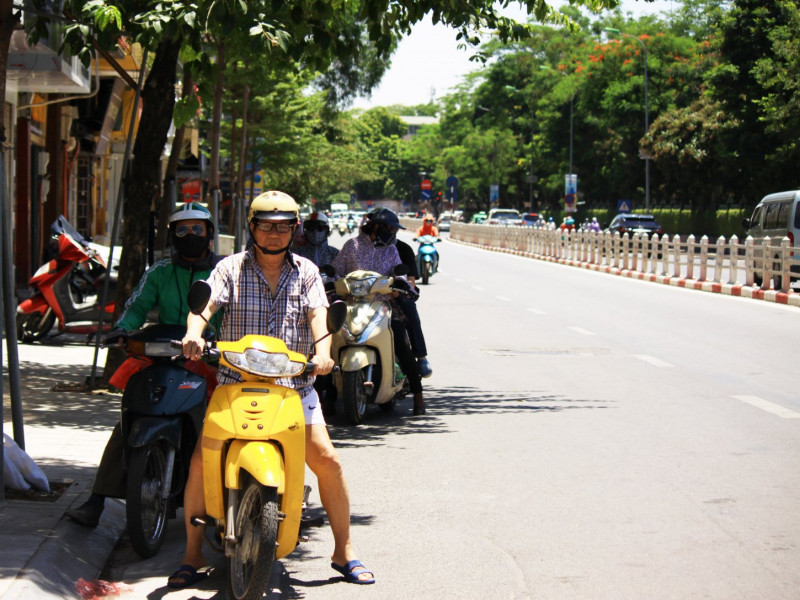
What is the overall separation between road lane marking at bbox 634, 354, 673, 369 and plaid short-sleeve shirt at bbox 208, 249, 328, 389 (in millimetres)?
8543

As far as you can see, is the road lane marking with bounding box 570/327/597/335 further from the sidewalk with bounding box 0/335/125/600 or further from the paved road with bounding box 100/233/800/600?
the sidewalk with bounding box 0/335/125/600

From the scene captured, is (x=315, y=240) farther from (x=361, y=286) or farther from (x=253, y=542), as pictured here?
(x=253, y=542)

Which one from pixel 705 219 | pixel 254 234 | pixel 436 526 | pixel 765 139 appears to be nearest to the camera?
pixel 254 234

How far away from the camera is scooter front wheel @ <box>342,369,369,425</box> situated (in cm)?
940

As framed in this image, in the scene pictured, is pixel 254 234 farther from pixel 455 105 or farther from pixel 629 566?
pixel 455 105

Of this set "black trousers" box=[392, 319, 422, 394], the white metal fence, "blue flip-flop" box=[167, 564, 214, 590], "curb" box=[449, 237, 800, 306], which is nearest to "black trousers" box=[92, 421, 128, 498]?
"blue flip-flop" box=[167, 564, 214, 590]

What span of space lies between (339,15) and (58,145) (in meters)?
18.1

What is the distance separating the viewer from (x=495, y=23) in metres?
10.4

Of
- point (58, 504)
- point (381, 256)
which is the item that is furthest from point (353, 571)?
point (381, 256)

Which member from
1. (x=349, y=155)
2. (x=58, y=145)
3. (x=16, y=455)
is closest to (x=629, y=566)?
(x=16, y=455)

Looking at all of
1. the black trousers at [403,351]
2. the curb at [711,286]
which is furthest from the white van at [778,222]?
the black trousers at [403,351]

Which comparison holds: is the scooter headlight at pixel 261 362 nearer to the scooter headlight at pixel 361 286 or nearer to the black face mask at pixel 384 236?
the scooter headlight at pixel 361 286

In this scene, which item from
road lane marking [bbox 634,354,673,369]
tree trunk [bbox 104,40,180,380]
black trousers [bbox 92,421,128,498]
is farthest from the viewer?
road lane marking [bbox 634,354,673,369]

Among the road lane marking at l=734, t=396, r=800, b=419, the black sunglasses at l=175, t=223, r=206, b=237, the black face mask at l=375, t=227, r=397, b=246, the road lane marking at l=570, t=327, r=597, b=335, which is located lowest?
the road lane marking at l=570, t=327, r=597, b=335
